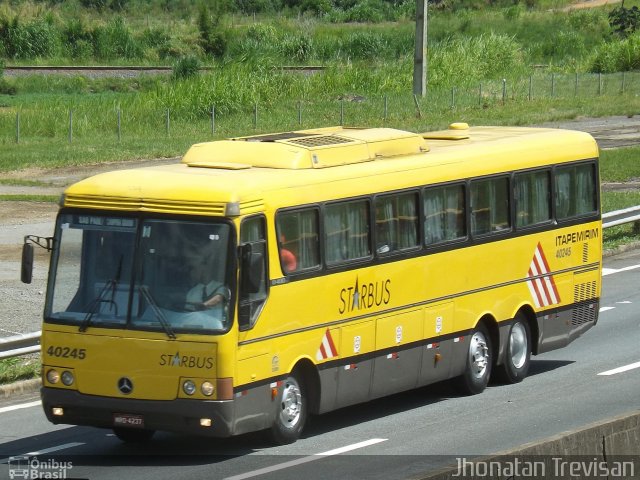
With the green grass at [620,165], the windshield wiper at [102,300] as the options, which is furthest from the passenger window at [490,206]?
the green grass at [620,165]

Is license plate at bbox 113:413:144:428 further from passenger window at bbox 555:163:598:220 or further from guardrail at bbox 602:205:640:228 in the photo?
guardrail at bbox 602:205:640:228

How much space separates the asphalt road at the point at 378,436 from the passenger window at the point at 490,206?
1.99m

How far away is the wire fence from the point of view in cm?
4944

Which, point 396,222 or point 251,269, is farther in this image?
point 396,222

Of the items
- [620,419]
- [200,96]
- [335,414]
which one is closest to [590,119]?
[200,96]

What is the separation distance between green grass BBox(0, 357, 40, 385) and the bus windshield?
163 inches

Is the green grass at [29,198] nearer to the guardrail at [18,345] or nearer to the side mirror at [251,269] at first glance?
the guardrail at [18,345]

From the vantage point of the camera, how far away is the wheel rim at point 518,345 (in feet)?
58.5

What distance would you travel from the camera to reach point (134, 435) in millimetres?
14484

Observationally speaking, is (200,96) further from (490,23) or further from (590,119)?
(490,23)

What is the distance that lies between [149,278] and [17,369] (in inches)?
201

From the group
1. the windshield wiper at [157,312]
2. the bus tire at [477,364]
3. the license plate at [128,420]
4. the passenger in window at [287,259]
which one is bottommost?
the bus tire at [477,364]

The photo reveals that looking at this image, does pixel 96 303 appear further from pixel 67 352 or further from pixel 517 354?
pixel 517 354

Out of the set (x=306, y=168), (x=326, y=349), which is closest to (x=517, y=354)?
(x=326, y=349)
